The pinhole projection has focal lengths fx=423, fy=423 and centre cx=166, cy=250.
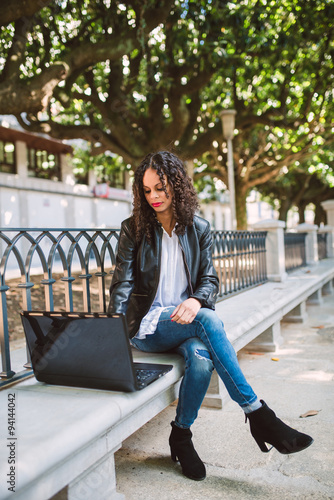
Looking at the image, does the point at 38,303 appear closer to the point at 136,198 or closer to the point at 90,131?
the point at 90,131

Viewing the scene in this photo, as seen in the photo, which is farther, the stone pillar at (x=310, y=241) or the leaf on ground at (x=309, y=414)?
the stone pillar at (x=310, y=241)

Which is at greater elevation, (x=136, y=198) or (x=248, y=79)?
(x=248, y=79)

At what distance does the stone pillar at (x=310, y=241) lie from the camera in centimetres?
1089

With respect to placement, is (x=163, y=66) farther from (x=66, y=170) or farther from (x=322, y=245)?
(x=66, y=170)

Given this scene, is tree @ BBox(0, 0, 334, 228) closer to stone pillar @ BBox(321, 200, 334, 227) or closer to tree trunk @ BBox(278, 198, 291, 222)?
stone pillar @ BBox(321, 200, 334, 227)

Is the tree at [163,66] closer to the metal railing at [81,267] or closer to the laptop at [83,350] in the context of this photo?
the metal railing at [81,267]

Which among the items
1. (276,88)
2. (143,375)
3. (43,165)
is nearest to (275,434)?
(143,375)

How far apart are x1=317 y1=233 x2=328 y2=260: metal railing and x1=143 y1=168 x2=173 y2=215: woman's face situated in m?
11.0

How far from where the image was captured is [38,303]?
32.7ft

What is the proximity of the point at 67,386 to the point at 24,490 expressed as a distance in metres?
0.88

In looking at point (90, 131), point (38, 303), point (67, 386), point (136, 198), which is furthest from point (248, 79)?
point (67, 386)

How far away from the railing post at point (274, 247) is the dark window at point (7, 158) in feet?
38.6

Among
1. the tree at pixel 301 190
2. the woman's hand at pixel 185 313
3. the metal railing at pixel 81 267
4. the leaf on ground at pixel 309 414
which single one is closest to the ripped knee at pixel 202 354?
the woman's hand at pixel 185 313

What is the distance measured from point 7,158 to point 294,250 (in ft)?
38.4
